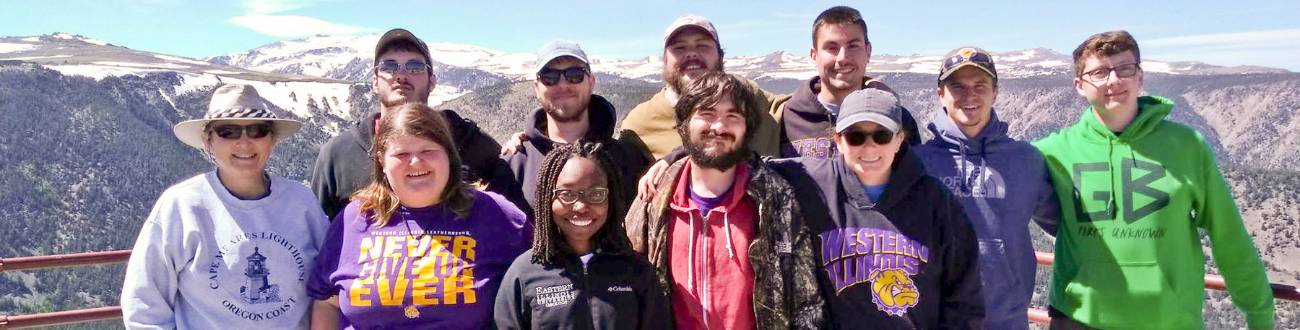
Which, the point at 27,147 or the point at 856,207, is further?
the point at 27,147

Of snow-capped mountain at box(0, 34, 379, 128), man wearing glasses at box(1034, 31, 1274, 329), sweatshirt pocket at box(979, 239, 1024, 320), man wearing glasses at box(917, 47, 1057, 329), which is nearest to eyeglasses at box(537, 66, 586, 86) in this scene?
man wearing glasses at box(917, 47, 1057, 329)

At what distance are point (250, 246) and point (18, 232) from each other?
130 meters

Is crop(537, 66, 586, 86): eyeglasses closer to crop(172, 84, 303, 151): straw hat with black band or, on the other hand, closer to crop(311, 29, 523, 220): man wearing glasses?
crop(311, 29, 523, 220): man wearing glasses

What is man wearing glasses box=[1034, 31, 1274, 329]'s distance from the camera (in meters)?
4.40

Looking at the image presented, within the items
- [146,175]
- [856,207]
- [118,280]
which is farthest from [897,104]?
[146,175]

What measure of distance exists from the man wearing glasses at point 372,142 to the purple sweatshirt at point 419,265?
811mm

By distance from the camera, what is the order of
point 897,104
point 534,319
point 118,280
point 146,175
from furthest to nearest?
1. point 146,175
2. point 118,280
3. point 897,104
4. point 534,319

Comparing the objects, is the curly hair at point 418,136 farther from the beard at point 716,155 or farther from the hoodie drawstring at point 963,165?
the hoodie drawstring at point 963,165

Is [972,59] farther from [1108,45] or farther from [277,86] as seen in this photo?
[277,86]

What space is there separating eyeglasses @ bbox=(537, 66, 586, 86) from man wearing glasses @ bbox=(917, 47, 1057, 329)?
77.4 inches

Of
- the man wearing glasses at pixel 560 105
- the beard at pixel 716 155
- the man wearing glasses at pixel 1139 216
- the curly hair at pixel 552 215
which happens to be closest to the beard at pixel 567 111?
the man wearing glasses at pixel 560 105

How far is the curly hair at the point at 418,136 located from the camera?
375 centimetres

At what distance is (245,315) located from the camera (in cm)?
378

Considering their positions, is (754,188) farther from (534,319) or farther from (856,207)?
(534,319)
